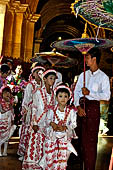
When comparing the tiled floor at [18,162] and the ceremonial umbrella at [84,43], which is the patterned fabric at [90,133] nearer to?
the ceremonial umbrella at [84,43]

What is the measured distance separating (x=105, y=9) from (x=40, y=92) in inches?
79.5

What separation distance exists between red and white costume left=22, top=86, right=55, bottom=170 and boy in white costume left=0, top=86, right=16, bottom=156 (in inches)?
44.7

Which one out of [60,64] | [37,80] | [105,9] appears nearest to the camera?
[105,9]

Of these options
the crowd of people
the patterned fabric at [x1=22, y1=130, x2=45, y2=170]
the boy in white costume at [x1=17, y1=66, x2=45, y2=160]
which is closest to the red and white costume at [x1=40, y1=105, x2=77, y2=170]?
the crowd of people

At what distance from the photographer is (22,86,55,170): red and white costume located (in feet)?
16.8

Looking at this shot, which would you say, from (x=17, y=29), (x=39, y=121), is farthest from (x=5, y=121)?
(x=17, y=29)

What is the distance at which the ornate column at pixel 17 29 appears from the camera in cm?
1508

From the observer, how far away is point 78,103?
4996 mm

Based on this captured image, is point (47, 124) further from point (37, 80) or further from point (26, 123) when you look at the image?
point (26, 123)

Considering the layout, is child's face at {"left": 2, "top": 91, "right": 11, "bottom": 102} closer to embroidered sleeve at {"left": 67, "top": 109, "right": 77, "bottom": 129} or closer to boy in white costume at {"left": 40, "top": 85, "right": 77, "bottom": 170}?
boy in white costume at {"left": 40, "top": 85, "right": 77, "bottom": 170}

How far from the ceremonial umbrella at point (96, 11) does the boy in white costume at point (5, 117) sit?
2779mm

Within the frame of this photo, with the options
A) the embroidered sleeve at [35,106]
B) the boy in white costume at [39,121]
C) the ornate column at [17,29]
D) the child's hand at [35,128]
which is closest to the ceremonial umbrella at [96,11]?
the boy in white costume at [39,121]

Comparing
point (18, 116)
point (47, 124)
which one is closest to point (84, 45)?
point (47, 124)

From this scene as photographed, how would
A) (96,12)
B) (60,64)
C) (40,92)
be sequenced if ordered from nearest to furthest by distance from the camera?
(96,12) < (40,92) < (60,64)
